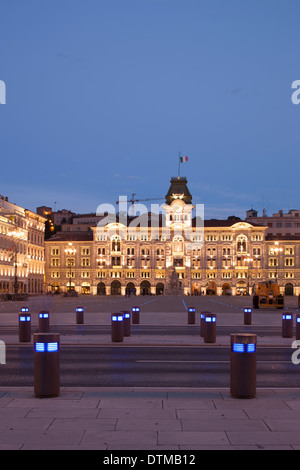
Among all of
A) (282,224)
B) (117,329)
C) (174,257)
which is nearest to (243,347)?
(117,329)

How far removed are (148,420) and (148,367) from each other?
5.60 m

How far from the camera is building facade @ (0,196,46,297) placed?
309ft

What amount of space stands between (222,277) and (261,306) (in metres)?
80.7

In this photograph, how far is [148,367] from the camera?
1364 cm

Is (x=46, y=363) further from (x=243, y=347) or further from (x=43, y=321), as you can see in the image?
(x=43, y=321)

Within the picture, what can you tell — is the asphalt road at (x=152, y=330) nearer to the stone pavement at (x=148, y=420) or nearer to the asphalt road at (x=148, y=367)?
the asphalt road at (x=148, y=367)

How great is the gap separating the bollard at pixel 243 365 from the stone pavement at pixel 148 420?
191 millimetres

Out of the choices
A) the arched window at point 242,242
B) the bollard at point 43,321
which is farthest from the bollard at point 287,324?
the arched window at point 242,242

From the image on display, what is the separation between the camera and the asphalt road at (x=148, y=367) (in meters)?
11.7

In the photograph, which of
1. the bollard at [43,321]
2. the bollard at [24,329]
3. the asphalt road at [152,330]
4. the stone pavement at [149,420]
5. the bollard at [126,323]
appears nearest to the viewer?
the stone pavement at [149,420]

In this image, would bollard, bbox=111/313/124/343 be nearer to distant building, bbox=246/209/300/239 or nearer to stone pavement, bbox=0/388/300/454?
stone pavement, bbox=0/388/300/454

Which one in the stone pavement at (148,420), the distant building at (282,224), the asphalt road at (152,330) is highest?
the distant building at (282,224)
